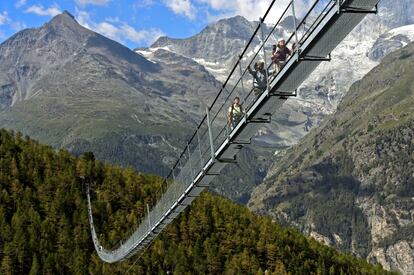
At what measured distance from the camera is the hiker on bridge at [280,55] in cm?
2922

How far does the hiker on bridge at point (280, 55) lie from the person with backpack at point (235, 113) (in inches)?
185

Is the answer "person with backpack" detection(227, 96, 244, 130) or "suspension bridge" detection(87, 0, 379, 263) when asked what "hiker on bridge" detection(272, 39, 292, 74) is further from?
"person with backpack" detection(227, 96, 244, 130)

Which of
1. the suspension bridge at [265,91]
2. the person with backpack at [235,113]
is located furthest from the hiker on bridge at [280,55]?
the person with backpack at [235,113]

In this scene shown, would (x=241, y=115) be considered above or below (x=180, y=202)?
above

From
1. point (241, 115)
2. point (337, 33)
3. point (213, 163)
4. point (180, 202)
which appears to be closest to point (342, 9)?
point (337, 33)

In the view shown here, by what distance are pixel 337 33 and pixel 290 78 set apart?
13.8ft

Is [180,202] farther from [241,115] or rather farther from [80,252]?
[80,252]

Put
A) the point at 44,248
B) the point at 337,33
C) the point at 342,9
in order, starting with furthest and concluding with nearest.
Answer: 1. the point at 44,248
2. the point at 337,33
3. the point at 342,9

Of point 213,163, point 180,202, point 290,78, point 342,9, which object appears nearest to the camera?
point 342,9

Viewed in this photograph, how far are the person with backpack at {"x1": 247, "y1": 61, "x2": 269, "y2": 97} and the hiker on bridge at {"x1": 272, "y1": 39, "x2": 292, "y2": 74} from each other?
149 centimetres

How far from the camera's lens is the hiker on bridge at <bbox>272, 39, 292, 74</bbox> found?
95.9 ft

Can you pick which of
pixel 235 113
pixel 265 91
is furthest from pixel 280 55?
pixel 235 113

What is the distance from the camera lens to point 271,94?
3034 centimetres

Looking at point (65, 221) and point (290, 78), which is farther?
point (65, 221)
